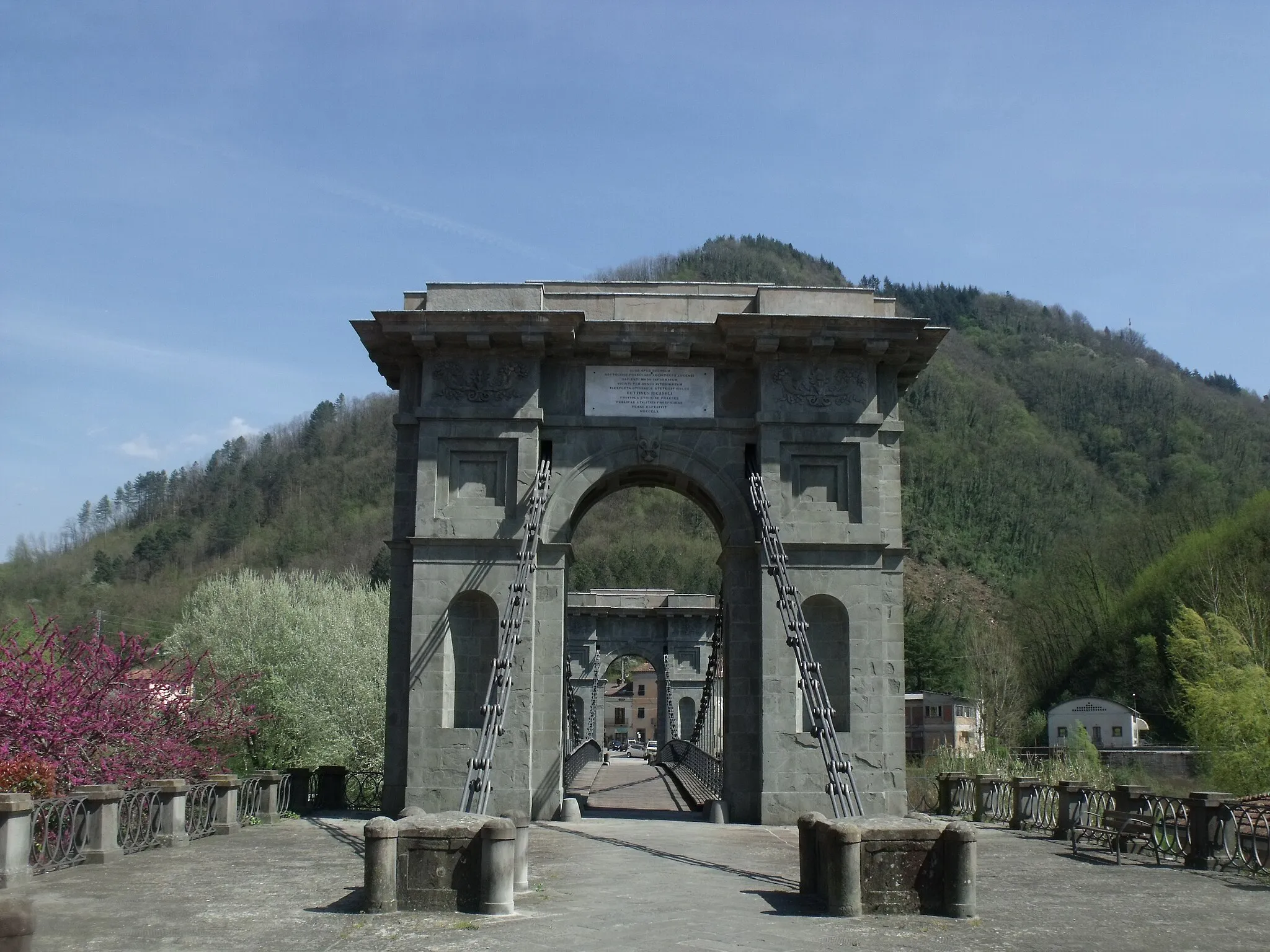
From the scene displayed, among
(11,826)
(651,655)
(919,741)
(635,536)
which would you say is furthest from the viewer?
(635,536)

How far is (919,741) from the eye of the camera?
208 feet

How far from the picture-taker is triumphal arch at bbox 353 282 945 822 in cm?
1803

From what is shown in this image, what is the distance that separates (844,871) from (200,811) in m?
9.78

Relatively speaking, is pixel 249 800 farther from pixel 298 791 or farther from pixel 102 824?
pixel 102 824

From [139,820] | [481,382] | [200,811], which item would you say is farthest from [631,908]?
[481,382]

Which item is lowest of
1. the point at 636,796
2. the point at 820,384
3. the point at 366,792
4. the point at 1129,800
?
the point at 636,796

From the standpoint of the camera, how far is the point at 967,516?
10044 cm

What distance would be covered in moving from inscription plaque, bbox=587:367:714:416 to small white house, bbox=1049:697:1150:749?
124ft

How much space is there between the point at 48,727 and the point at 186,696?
364 centimetres

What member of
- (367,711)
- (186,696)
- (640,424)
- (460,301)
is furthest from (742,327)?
(367,711)

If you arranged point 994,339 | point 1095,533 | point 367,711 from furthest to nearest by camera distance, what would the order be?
1. point 994,339
2. point 1095,533
3. point 367,711

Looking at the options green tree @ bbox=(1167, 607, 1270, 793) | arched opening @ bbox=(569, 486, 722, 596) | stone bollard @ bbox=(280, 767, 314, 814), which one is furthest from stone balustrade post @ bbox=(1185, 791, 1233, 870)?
arched opening @ bbox=(569, 486, 722, 596)

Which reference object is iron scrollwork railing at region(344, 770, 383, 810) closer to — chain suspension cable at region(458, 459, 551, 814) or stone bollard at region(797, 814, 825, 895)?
chain suspension cable at region(458, 459, 551, 814)

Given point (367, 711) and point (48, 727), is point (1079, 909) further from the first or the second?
point (367, 711)
